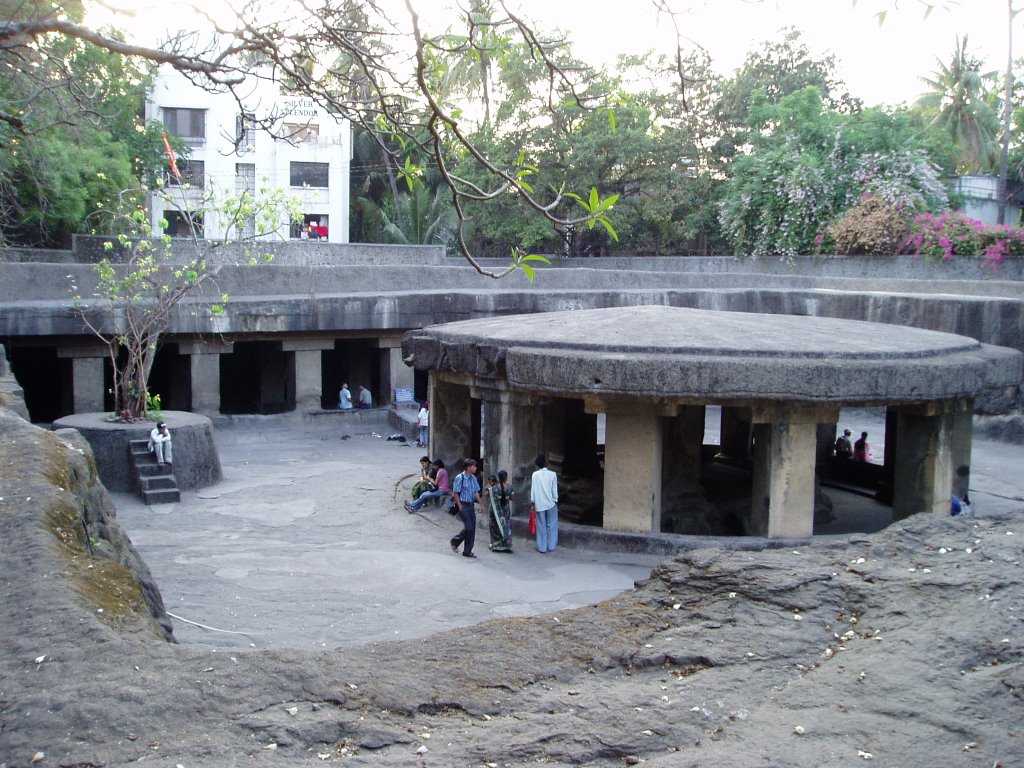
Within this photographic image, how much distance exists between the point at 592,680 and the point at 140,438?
11.5m

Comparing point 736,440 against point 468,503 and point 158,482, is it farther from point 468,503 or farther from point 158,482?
point 158,482

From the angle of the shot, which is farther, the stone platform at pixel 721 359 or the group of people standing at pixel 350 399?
the group of people standing at pixel 350 399

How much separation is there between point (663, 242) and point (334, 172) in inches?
444

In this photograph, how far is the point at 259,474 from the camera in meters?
15.9

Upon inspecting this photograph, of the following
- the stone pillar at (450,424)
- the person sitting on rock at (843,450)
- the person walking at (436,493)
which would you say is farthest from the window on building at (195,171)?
the person sitting on rock at (843,450)

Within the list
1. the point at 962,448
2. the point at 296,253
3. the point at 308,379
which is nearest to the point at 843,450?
the point at 962,448

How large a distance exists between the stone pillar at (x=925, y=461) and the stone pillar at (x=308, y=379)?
476 inches

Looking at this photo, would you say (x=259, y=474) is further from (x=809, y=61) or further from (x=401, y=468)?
(x=809, y=61)

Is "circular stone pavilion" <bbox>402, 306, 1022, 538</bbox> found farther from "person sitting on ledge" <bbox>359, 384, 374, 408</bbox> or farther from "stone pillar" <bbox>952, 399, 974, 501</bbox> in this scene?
"person sitting on ledge" <bbox>359, 384, 374, 408</bbox>

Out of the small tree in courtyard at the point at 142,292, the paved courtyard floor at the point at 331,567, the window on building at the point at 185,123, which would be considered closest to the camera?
the paved courtyard floor at the point at 331,567

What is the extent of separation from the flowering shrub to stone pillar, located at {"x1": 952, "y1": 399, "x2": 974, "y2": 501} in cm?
1020

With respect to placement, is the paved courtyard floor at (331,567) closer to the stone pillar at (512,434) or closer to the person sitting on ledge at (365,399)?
the stone pillar at (512,434)

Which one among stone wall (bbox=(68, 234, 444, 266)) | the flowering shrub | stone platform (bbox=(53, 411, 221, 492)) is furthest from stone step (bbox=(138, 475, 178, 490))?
the flowering shrub

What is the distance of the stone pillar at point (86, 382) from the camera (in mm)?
18578
